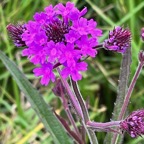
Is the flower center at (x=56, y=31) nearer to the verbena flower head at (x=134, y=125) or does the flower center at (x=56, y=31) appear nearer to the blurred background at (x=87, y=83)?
the verbena flower head at (x=134, y=125)

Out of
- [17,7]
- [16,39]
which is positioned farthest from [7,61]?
[17,7]

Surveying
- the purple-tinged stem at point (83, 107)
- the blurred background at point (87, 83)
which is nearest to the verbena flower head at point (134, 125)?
the purple-tinged stem at point (83, 107)

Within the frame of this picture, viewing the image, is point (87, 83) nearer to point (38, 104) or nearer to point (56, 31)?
point (38, 104)

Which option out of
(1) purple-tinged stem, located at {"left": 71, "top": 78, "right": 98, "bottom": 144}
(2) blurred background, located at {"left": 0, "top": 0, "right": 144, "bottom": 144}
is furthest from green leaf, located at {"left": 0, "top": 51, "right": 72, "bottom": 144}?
(2) blurred background, located at {"left": 0, "top": 0, "right": 144, "bottom": 144}

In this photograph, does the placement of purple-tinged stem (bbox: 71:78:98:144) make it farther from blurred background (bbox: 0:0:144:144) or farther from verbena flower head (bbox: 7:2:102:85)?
blurred background (bbox: 0:0:144:144)

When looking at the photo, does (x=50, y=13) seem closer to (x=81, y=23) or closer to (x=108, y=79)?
(x=81, y=23)

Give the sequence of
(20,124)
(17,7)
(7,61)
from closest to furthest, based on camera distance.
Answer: (7,61), (20,124), (17,7)
